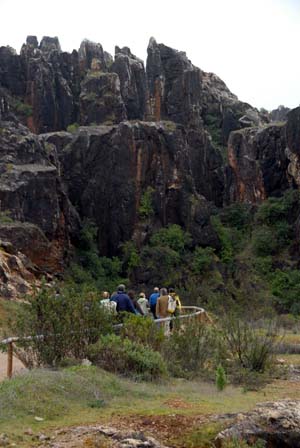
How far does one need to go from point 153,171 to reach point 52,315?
4032 cm

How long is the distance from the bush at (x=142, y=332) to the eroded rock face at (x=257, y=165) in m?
43.0

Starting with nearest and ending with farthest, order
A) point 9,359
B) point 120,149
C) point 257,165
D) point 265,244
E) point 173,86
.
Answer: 1. point 9,359
2. point 265,244
3. point 120,149
4. point 257,165
5. point 173,86

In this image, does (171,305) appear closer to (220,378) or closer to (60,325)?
Result: (60,325)

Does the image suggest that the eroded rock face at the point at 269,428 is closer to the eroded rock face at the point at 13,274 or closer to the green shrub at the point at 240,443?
the green shrub at the point at 240,443

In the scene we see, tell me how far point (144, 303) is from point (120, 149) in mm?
34925

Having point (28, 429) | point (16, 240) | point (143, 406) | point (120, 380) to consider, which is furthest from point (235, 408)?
point (16, 240)

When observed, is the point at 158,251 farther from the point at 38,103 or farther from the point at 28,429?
the point at 28,429

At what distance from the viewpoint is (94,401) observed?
7465 millimetres

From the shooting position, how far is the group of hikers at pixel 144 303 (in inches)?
477

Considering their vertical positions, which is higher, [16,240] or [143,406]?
[16,240]

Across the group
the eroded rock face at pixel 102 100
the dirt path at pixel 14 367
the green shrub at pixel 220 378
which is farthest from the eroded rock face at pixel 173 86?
the green shrub at pixel 220 378

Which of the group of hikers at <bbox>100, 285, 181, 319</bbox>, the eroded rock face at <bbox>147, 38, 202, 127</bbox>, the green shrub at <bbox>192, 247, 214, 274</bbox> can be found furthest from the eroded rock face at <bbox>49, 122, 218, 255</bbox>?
the group of hikers at <bbox>100, 285, 181, 319</bbox>

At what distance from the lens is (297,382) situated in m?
Answer: 10.6

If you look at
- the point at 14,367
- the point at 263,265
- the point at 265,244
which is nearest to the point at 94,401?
the point at 14,367
